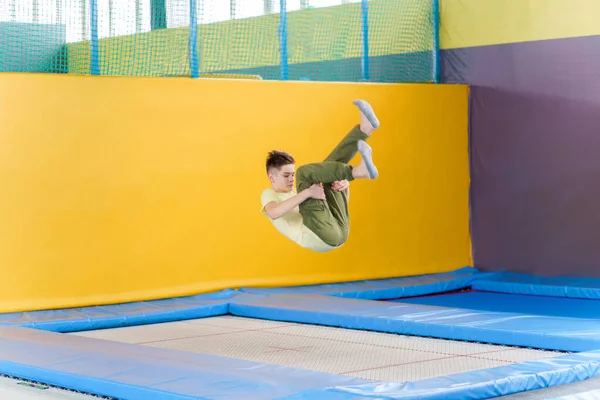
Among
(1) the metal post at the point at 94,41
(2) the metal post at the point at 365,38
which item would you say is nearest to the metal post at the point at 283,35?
(2) the metal post at the point at 365,38

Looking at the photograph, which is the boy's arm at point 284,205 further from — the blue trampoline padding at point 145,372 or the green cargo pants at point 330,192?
the blue trampoline padding at point 145,372

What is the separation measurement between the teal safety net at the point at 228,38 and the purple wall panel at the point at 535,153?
591 mm

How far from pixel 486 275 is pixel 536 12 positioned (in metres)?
2.53

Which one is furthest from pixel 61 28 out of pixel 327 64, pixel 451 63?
pixel 451 63

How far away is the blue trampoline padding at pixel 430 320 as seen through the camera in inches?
221

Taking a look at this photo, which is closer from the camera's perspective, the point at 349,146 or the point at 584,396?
the point at 584,396

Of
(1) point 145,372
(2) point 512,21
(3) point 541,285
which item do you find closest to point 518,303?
(3) point 541,285

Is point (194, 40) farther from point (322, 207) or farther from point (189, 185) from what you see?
point (322, 207)

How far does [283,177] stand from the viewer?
18.2 ft

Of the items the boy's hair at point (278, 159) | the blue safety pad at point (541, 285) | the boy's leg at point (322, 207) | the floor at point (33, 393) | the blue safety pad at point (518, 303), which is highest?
the boy's hair at point (278, 159)

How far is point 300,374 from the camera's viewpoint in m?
4.52

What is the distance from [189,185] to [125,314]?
1.35 m

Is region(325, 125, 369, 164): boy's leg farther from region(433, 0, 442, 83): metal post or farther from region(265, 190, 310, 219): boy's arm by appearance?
region(433, 0, 442, 83): metal post

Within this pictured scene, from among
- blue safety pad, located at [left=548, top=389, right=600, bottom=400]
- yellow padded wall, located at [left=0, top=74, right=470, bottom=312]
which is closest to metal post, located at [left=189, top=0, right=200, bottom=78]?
yellow padded wall, located at [left=0, top=74, right=470, bottom=312]
